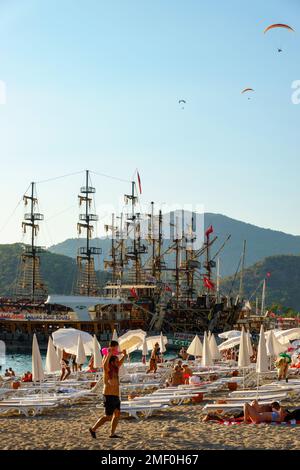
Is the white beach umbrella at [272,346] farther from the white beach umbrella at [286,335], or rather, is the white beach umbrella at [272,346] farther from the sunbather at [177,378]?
Answer: the sunbather at [177,378]

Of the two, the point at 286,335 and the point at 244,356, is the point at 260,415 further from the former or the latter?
the point at 286,335

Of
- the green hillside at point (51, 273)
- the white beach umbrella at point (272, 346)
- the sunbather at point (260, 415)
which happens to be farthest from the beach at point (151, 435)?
the green hillside at point (51, 273)

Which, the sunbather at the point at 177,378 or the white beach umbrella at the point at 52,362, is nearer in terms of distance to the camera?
the sunbather at the point at 177,378

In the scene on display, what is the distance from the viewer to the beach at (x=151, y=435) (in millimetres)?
10242

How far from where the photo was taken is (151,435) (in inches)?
449

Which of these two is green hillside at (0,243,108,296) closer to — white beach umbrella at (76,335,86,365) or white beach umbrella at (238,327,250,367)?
white beach umbrella at (76,335,86,365)

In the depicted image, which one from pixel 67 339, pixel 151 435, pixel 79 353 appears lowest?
pixel 151 435

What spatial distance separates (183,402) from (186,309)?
2033 inches

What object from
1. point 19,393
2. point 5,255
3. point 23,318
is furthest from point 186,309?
point 5,255

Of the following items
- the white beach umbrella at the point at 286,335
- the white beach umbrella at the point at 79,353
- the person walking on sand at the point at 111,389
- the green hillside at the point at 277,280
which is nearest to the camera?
the person walking on sand at the point at 111,389

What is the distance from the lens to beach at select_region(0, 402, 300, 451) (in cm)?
1024

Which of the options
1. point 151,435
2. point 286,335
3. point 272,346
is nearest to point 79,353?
point 272,346

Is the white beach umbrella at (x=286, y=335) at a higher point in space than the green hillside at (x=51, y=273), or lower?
lower
